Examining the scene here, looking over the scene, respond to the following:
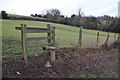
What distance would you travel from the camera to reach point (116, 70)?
425cm

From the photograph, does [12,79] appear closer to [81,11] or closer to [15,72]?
[15,72]

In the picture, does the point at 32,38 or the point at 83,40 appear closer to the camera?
the point at 32,38

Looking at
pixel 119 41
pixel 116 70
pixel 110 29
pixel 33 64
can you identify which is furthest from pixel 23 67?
pixel 110 29

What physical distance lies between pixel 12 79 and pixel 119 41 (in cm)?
900

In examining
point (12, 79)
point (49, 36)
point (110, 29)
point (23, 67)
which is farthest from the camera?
point (110, 29)

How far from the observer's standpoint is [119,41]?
9.01 m

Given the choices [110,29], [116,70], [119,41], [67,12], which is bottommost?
[116,70]

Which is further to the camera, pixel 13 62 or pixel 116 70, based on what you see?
pixel 116 70

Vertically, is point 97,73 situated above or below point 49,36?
below

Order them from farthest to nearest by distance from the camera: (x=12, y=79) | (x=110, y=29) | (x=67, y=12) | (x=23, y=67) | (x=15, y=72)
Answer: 1. (x=67, y=12)
2. (x=110, y=29)
3. (x=23, y=67)
4. (x=15, y=72)
5. (x=12, y=79)

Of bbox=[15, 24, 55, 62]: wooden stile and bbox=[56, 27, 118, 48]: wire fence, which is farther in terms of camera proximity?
bbox=[56, 27, 118, 48]: wire fence

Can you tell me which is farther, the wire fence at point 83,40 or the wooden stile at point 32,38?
the wire fence at point 83,40

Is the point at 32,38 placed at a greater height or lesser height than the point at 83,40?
greater

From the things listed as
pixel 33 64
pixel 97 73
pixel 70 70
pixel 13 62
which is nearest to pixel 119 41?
pixel 97 73
